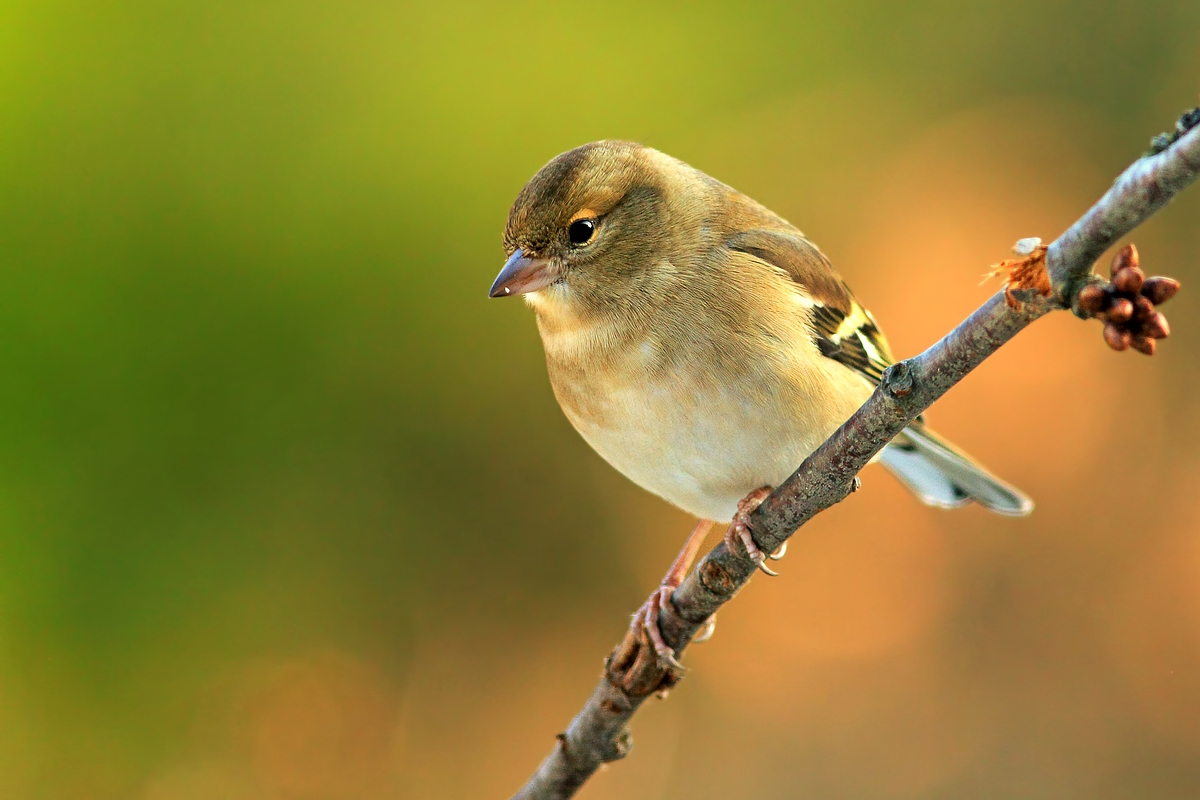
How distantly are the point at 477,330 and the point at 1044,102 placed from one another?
3395mm

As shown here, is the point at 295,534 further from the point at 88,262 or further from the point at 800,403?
the point at 800,403

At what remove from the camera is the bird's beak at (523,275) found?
299cm

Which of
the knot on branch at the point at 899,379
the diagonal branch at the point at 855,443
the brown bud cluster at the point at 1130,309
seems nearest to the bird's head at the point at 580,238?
the diagonal branch at the point at 855,443

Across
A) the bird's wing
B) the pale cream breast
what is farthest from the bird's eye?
the bird's wing

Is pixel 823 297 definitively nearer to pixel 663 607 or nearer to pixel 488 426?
pixel 663 607

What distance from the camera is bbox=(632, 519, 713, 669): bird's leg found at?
2.48 meters

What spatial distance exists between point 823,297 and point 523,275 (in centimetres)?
97

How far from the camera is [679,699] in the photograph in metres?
5.32

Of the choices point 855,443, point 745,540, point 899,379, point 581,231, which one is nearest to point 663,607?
point 745,540

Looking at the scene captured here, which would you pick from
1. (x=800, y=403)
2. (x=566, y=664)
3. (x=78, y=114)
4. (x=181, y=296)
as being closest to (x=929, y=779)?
(x=566, y=664)

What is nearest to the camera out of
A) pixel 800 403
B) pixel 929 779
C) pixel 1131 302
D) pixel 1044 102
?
pixel 1131 302

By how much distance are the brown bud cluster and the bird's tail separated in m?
1.98

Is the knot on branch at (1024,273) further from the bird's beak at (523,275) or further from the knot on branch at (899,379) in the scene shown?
the bird's beak at (523,275)

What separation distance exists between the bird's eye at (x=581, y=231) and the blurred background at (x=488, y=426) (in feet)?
6.56
